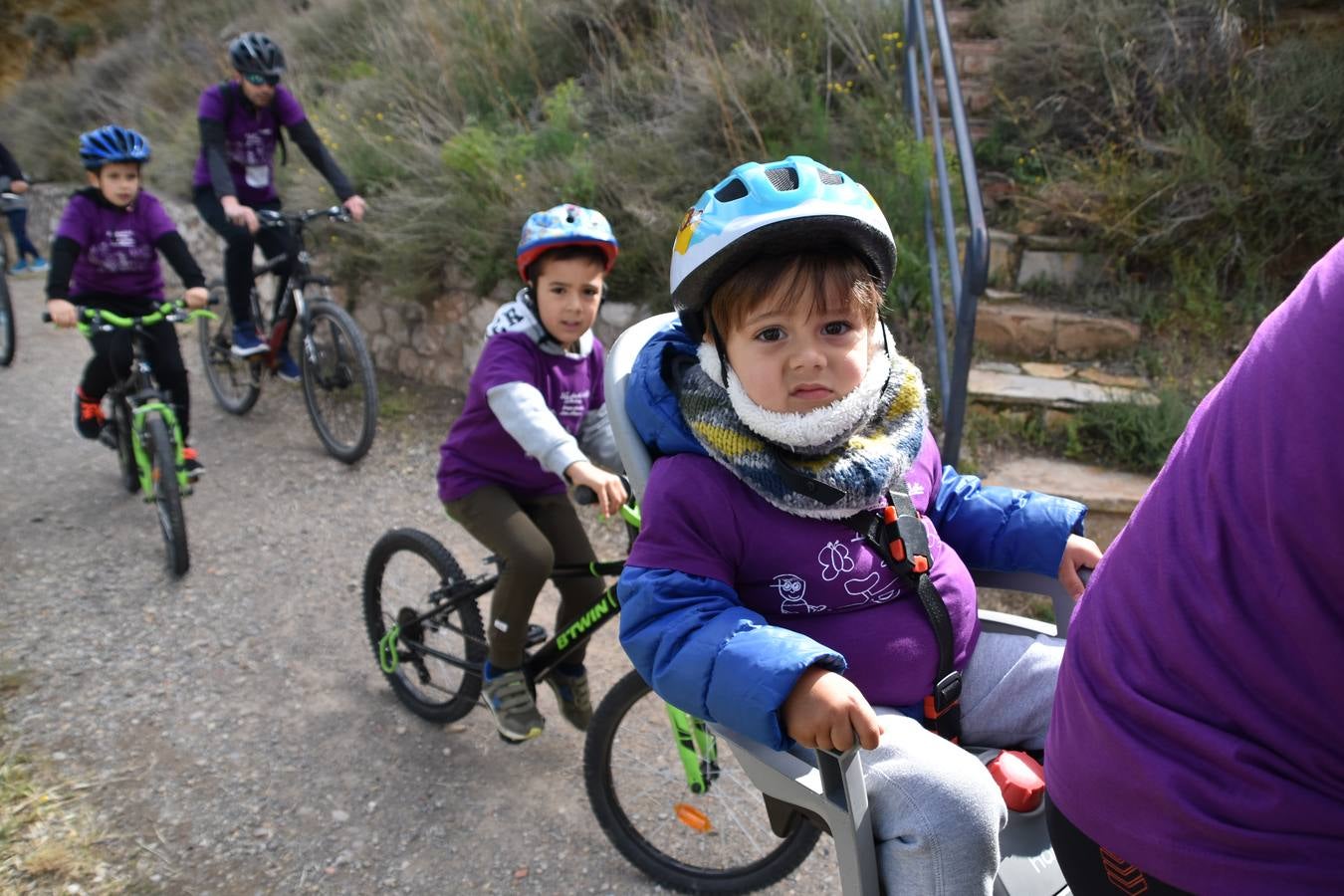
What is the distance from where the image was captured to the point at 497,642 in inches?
130

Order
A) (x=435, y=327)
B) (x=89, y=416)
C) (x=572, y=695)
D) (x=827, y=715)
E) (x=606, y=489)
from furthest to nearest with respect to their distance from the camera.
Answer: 1. (x=435, y=327)
2. (x=89, y=416)
3. (x=572, y=695)
4. (x=606, y=489)
5. (x=827, y=715)

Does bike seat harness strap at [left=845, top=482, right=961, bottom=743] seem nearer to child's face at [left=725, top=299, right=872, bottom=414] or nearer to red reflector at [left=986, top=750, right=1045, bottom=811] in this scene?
red reflector at [left=986, top=750, right=1045, bottom=811]

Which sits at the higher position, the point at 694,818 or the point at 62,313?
the point at 62,313

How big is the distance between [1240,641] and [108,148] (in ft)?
18.3

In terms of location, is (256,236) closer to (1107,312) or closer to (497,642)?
(497,642)

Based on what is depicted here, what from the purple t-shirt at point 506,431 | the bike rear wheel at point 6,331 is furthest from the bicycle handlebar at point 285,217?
the purple t-shirt at point 506,431

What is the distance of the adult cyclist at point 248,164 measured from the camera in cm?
618

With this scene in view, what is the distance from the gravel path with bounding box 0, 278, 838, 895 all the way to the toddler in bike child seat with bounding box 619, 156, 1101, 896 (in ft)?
4.86

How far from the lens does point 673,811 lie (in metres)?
3.19

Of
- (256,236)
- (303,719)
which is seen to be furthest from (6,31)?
(303,719)

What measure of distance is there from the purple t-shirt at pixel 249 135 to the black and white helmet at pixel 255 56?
191 mm

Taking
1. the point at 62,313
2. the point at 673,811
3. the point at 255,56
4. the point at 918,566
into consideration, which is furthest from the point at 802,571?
the point at 255,56

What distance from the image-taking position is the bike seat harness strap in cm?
181

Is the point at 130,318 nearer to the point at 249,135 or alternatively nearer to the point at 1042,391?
the point at 249,135
